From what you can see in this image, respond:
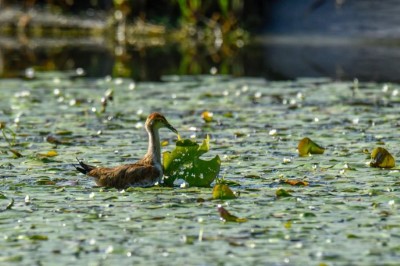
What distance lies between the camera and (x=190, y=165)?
9445mm

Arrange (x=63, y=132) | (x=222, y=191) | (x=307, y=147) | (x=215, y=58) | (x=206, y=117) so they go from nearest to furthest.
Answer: (x=222, y=191) → (x=307, y=147) → (x=63, y=132) → (x=206, y=117) → (x=215, y=58)

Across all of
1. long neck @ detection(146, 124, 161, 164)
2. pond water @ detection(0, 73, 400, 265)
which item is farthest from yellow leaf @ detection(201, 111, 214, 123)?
long neck @ detection(146, 124, 161, 164)

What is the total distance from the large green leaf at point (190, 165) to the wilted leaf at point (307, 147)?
150 centimetres

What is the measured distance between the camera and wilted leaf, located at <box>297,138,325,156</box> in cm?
1075

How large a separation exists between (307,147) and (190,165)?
173 centimetres

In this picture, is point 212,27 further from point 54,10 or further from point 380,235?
point 380,235

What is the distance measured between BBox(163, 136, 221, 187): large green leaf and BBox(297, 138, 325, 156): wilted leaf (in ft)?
4.93

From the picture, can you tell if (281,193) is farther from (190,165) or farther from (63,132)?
(63,132)

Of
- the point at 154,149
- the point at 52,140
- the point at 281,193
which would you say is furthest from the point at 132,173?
the point at 52,140

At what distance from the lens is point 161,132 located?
42.5 ft

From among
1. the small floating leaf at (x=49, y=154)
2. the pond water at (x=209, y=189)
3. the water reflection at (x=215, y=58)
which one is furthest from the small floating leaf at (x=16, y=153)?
the water reflection at (x=215, y=58)

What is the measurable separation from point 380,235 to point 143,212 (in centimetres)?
182

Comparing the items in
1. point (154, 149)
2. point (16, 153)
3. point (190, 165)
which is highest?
point (154, 149)

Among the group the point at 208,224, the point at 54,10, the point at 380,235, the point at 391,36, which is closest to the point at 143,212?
the point at 208,224
